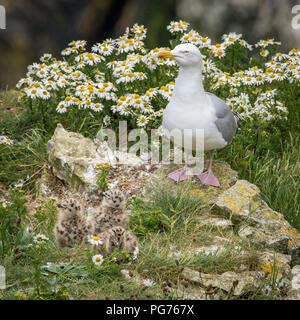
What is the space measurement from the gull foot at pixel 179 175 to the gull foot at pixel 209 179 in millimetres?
129

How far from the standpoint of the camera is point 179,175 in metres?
4.63

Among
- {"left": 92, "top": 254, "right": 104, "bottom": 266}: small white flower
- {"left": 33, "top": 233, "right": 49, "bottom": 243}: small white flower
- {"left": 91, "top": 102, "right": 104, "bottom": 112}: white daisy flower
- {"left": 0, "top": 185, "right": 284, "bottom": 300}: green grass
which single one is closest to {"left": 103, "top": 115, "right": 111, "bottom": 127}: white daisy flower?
{"left": 91, "top": 102, "right": 104, "bottom": 112}: white daisy flower

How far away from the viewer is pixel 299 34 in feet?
23.7

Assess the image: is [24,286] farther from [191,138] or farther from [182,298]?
[191,138]

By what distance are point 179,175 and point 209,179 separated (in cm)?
27

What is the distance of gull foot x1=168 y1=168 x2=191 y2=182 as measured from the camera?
15.3ft

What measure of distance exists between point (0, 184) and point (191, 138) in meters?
2.12

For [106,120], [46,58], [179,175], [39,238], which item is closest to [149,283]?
[39,238]

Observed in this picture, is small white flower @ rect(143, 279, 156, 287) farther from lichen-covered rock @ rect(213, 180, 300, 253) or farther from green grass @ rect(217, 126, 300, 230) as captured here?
green grass @ rect(217, 126, 300, 230)

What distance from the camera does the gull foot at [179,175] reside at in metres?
4.65

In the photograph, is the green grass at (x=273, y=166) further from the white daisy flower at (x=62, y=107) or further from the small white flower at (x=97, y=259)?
the small white flower at (x=97, y=259)

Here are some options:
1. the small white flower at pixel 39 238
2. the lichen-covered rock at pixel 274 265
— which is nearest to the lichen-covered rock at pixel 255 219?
the lichen-covered rock at pixel 274 265

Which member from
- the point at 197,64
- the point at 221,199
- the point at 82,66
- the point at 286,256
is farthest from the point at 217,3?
the point at 286,256

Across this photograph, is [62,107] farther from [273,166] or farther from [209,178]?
[273,166]
